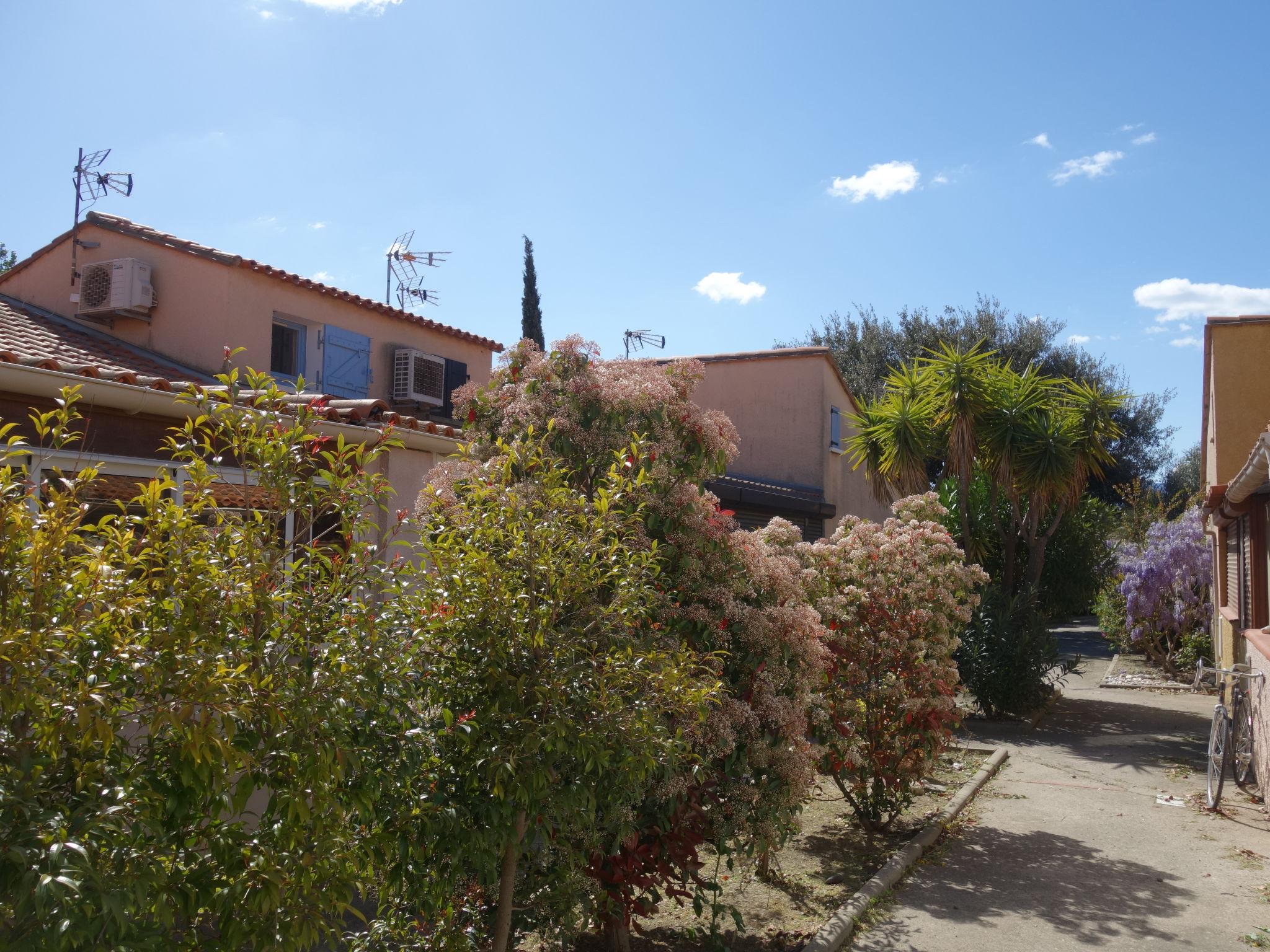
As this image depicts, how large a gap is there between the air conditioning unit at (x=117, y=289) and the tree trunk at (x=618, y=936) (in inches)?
435

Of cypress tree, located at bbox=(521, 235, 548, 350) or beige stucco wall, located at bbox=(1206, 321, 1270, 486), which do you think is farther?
cypress tree, located at bbox=(521, 235, 548, 350)

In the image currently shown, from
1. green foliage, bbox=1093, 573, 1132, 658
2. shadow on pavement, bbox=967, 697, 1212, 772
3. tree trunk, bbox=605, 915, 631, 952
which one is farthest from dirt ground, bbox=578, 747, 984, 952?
green foliage, bbox=1093, 573, 1132, 658

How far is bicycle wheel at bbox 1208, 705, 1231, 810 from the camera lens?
27.7 feet

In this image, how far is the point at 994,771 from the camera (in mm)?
10234

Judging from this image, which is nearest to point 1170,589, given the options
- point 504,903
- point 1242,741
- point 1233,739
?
point 1233,739

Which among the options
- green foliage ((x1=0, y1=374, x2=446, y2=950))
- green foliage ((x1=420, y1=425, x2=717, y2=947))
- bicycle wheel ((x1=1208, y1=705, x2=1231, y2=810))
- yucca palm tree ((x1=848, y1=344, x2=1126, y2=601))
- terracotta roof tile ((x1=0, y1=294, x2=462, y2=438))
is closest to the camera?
green foliage ((x1=0, y1=374, x2=446, y2=950))

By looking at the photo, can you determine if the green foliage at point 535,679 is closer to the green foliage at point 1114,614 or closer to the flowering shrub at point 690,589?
the flowering shrub at point 690,589

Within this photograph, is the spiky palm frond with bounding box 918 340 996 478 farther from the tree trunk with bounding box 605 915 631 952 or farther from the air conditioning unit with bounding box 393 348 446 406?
the tree trunk with bounding box 605 915 631 952

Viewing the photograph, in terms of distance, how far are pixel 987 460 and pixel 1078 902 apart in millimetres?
9148

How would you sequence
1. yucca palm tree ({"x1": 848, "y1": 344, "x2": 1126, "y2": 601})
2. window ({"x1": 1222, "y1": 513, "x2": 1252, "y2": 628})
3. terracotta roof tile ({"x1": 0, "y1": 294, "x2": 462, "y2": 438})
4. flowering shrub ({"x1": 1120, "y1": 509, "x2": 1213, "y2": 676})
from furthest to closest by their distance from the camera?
flowering shrub ({"x1": 1120, "y1": 509, "x2": 1213, "y2": 676}), yucca palm tree ({"x1": 848, "y1": 344, "x2": 1126, "y2": 601}), window ({"x1": 1222, "y1": 513, "x2": 1252, "y2": 628}), terracotta roof tile ({"x1": 0, "y1": 294, "x2": 462, "y2": 438})

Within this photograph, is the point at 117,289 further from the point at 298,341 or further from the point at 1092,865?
the point at 1092,865

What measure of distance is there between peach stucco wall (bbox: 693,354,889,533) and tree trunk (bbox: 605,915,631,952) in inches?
578

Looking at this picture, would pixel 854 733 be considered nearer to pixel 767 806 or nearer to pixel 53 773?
pixel 767 806

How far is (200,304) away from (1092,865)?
12.0 metres
